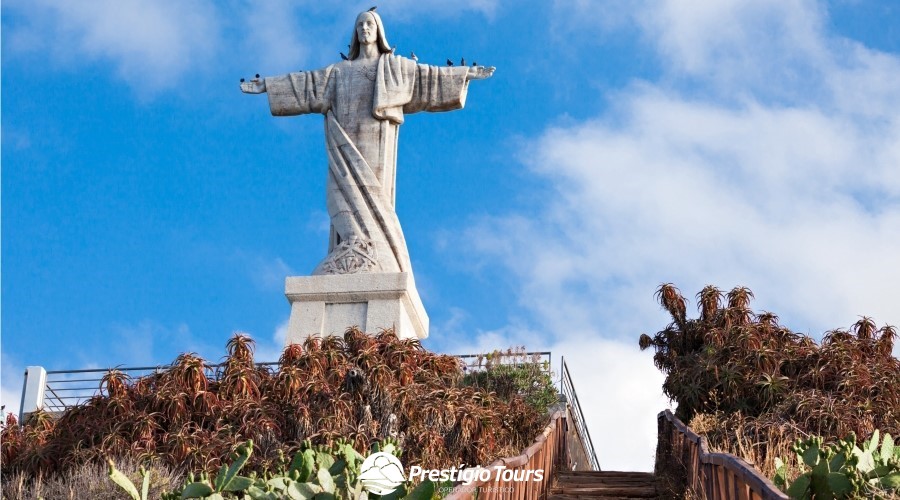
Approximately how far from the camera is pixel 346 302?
1666cm

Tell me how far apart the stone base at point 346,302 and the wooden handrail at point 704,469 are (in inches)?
172

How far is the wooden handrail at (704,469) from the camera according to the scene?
652cm

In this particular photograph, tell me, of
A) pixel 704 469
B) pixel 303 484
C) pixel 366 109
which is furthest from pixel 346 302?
pixel 303 484

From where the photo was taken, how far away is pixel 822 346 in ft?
44.4

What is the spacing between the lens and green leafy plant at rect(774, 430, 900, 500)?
6.45m

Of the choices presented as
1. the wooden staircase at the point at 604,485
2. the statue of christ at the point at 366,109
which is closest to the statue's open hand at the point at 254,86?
the statue of christ at the point at 366,109

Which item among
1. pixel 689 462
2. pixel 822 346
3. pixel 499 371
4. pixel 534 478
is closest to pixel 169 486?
pixel 534 478

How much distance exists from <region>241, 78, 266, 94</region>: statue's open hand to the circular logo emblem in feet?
41.7

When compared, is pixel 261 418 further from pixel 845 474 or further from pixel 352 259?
pixel 845 474

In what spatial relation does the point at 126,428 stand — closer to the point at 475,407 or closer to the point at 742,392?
the point at 475,407

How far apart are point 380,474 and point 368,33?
12894mm

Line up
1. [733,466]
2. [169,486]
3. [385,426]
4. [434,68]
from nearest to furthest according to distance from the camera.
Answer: [733,466] → [169,486] → [385,426] → [434,68]

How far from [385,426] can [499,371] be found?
3.89 metres

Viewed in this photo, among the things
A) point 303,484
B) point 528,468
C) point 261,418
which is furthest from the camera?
point 261,418
